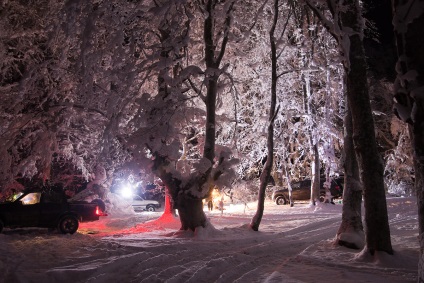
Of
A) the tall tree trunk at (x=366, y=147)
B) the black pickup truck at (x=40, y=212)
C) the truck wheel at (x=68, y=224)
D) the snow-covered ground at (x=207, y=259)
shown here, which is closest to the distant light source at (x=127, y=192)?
the black pickup truck at (x=40, y=212)

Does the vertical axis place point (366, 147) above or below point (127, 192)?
above

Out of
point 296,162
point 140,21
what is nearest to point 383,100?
point 296,162

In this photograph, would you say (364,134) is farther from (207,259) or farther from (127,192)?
(127,192)

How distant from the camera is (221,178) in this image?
1288cm

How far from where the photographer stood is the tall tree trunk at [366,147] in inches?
332

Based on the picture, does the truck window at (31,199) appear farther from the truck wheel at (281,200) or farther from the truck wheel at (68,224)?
the truck wheel at (281,200)

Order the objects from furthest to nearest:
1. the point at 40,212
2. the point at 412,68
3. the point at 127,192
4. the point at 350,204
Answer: the point at 127,192 < the point at 40,212 < the point at 350,204 < the point at 412,68

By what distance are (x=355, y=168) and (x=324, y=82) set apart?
13.7 m

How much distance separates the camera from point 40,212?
1394cm

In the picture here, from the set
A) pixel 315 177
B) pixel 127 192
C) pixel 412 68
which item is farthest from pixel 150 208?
pixel 412 68

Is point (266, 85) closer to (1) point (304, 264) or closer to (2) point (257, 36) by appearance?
(2) point (257, 36)

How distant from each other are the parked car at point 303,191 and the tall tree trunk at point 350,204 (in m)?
17.2

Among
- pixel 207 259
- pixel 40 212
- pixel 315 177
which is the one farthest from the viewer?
pixel 315 177

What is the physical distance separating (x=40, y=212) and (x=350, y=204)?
1097 cm
